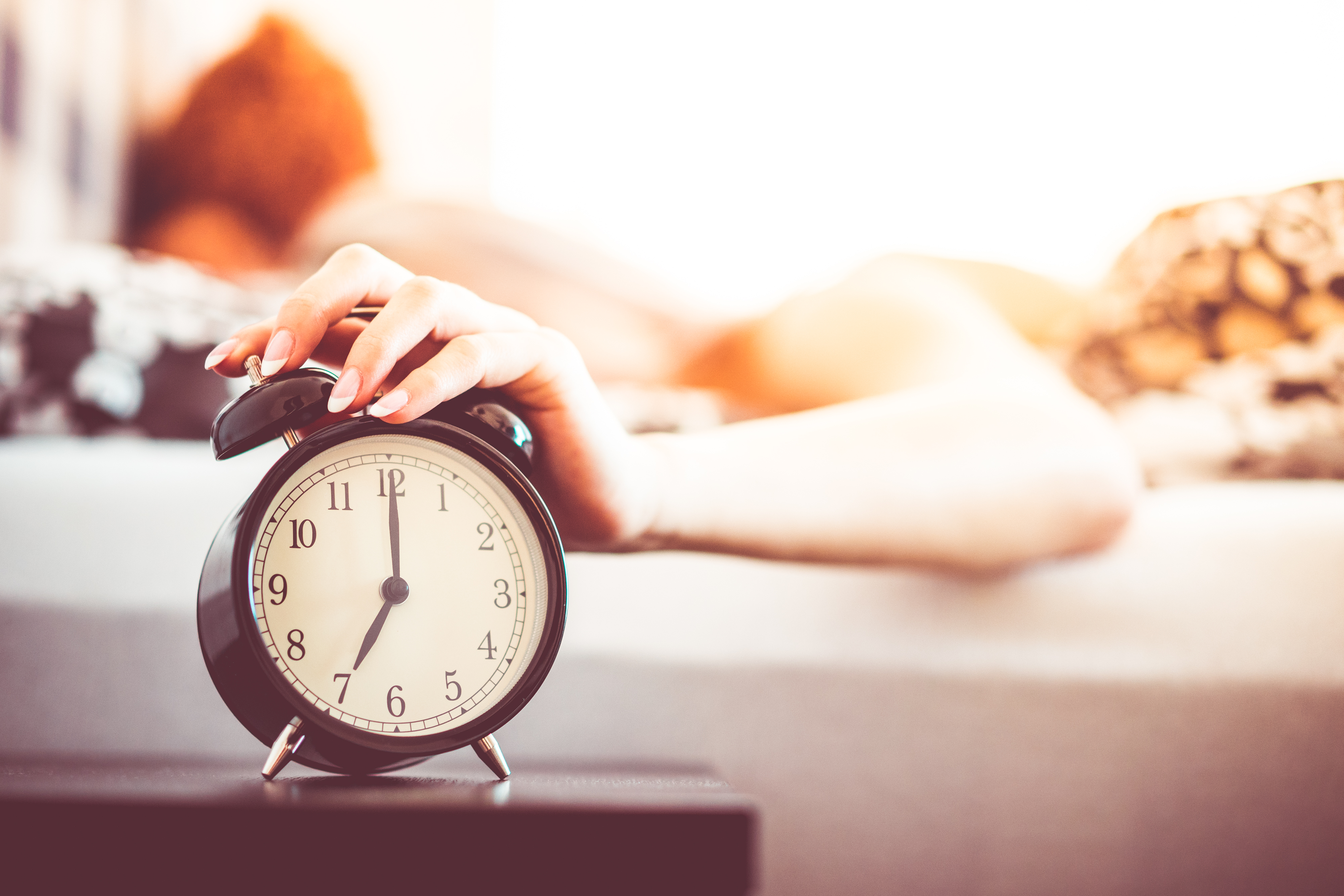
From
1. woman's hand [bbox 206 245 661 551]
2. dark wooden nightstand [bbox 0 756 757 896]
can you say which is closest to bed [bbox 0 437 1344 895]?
woman's hand [bbox 206 245 661 551]

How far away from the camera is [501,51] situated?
2.43m

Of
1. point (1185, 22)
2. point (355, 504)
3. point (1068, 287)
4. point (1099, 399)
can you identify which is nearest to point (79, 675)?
point (355, 504)

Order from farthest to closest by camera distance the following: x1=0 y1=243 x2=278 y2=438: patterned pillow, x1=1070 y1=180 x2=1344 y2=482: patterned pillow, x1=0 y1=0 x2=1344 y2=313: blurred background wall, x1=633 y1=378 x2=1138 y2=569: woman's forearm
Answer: x1=0 y1=0 x2=1344 y2=313: blurred background wall < x1=1070 y1=180 x2=1344 y2=482: patterned pillow < x1=0 y1=243 x2=278 y2=438: patterned pillow < x1=633 y1=378 x2=1138 y2=569: woman's forearm

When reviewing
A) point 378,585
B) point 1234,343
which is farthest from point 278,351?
point 1234,343

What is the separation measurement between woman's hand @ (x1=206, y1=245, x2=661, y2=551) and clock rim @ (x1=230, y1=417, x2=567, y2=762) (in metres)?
0.02

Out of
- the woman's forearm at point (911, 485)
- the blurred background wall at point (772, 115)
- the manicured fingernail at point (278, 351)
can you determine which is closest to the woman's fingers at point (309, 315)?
the manicured fingernail at point (278, 351)

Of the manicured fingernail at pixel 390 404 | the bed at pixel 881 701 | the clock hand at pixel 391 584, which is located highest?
the manicured fingernail at pixel 390 404

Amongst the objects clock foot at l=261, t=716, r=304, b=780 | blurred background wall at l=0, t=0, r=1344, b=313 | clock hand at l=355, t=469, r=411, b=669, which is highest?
blurred background wall at l=0, t=0, r=1344, b=313

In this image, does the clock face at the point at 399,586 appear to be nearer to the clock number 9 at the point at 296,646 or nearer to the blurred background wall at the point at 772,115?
the clock number 9 at the point at 296,646

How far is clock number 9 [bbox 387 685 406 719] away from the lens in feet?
1.41

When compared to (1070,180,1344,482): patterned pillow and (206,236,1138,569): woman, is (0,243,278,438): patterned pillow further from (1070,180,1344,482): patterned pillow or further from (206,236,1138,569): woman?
(1070,180,1344,482): patterned pillow

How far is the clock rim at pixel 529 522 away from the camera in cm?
40

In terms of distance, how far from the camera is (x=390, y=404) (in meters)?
0.41

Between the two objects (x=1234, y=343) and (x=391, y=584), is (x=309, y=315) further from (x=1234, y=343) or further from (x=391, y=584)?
(x=1234, y=343)
